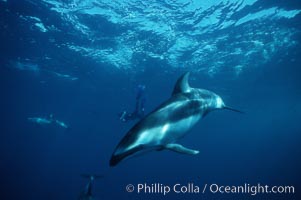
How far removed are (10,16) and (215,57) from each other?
51.9 ft

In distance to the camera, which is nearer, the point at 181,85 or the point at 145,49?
the point at 181,85

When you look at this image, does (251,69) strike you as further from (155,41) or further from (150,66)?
(155,41)

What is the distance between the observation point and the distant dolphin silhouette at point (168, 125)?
2.79 meters

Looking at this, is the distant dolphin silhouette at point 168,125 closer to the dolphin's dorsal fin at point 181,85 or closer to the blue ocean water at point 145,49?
the dolphin's dorsal fin at point 181,85

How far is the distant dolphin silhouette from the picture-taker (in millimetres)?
2785

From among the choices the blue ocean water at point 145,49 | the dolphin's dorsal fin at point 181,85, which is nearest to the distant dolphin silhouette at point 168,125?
the dolphin's dorsal fin at point 181,85

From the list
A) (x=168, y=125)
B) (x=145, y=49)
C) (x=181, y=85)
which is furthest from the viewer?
(x=145, y=49)

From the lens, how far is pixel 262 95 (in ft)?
123

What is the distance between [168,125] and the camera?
3.34 meters

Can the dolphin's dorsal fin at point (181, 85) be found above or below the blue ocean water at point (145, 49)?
below

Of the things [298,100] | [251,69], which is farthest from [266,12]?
→ [298,100]

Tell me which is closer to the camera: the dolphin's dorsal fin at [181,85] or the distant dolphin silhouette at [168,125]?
the distant dolphin silhouette at [168,125]

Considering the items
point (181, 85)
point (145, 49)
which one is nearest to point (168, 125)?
point (181, 85)

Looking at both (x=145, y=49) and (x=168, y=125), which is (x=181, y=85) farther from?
(x=145, y=49)
